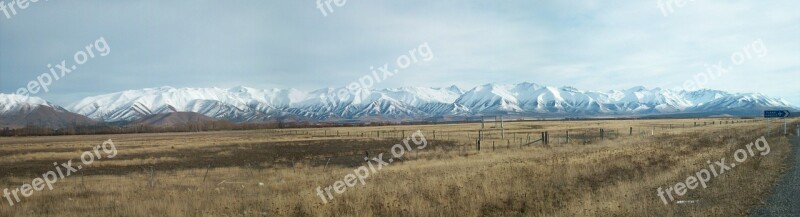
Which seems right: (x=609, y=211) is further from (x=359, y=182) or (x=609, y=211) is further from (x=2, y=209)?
(x=2, y=209)

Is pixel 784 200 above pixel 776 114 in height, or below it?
below

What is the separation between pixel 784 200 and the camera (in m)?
12.2

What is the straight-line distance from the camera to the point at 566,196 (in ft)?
47.0

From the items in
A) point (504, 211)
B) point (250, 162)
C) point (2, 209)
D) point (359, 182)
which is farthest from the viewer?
point (250, 162)

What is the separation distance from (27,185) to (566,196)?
25.3 meters

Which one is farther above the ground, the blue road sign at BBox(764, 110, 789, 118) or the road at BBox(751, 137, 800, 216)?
the blue road sign at BBox(764, 110, 789, 118)

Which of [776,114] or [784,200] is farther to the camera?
[776,114]

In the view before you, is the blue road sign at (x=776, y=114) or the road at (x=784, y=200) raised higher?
the blue road sign at (x=776, y=114)

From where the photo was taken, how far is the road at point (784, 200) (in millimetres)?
10797

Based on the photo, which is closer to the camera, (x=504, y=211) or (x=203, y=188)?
(x=504, y=211)

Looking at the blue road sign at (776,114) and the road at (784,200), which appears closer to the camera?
the road at (784,200)

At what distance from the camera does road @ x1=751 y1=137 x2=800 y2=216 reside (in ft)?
35.4

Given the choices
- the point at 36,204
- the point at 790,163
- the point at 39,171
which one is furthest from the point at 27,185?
the point at 790,163

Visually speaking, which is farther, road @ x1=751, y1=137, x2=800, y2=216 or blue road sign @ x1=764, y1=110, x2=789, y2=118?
blue road sign @ x1=764, y1=110, x2=789, y2=118
